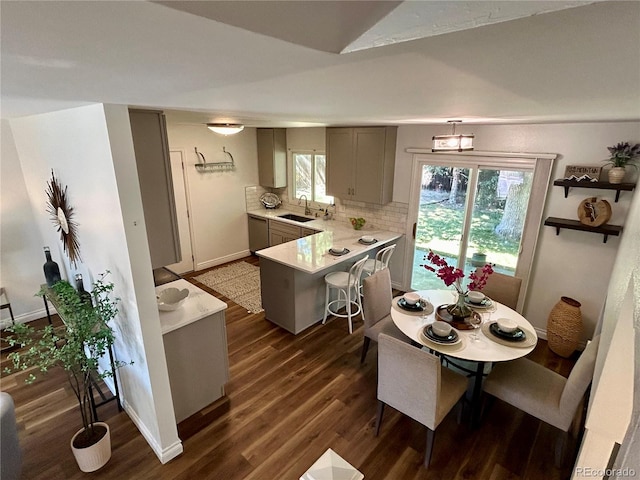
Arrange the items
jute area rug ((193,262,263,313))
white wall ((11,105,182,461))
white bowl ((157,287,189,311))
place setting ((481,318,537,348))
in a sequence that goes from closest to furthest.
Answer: white wall ((11,105,182,461)), place setting ((481,318,537,348)), white bowl ((157,287,189,311)), jute area rug ((193,262,263,313))

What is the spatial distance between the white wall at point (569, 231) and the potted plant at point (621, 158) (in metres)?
0.09

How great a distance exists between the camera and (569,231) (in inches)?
136

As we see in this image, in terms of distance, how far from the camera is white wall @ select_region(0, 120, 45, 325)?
12.0 ft

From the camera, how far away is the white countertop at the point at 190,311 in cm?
249

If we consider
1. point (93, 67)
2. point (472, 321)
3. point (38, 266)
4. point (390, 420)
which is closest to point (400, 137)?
point (472, 321)

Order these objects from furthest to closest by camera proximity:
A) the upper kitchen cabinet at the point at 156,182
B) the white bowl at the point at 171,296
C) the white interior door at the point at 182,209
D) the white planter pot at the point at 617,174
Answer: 1. the white interior door at the point at 182,209
2. the white planter pot at the point at 617,174
3. the white bowl at the point at 171,296
4. the upper kitchen cabinet at the point at 156,182

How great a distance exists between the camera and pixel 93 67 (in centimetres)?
77

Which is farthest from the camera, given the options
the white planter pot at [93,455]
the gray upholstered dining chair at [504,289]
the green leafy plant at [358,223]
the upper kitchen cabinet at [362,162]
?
the green leafy plant at [358,223]

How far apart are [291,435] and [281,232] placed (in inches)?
133

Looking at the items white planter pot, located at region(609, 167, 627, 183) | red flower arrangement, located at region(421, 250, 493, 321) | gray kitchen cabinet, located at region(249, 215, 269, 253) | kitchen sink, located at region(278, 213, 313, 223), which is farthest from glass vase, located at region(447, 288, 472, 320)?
gray kitchen cabinet, located at region(249, 215, 269, 253)

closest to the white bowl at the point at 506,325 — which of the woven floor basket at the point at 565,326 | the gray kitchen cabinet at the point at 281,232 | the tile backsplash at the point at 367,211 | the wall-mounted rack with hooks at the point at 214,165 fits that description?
the woven floor basket at the point at 565,326

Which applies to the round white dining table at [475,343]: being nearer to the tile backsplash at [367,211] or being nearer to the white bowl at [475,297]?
the white bowl at [475,297]

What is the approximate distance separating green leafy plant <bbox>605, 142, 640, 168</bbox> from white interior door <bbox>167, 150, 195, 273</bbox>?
5.10 m

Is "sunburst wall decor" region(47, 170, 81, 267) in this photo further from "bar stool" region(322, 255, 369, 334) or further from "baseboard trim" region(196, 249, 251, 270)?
"baseboard trim" region(196, 249, 251, 270)
